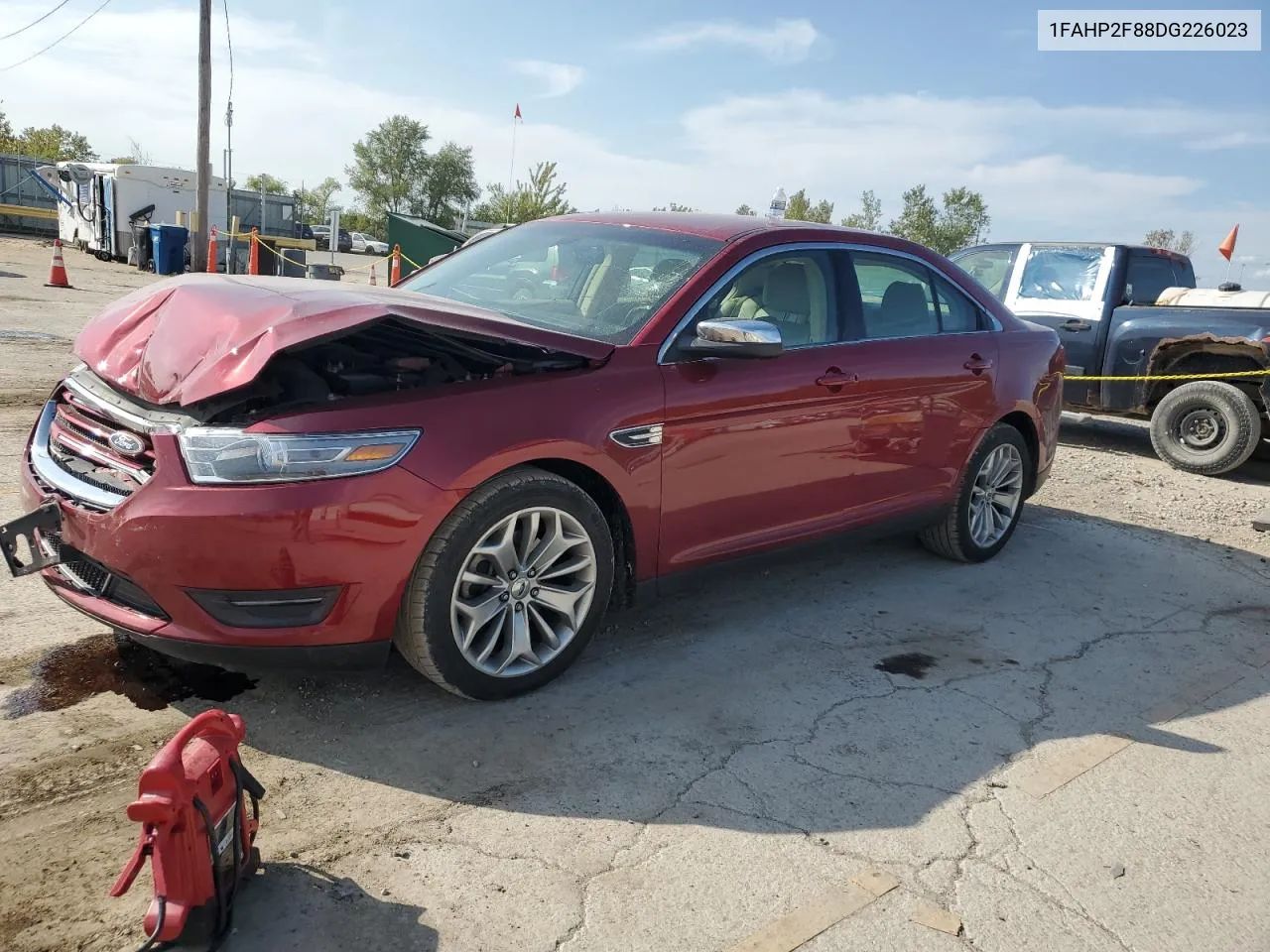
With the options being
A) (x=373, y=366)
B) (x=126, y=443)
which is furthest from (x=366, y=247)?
(x=126, y=443)

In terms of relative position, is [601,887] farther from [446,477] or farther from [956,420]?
[956,420]

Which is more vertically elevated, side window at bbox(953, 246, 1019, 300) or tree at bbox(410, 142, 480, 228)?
tree at bbox(410, 142, 480, 228)

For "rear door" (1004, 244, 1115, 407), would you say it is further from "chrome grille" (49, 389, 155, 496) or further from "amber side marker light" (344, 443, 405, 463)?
"chrome grille" (49, 389, 155, 496)

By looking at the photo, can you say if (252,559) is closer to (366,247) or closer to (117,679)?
(117,679)

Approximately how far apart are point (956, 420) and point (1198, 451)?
471 cm

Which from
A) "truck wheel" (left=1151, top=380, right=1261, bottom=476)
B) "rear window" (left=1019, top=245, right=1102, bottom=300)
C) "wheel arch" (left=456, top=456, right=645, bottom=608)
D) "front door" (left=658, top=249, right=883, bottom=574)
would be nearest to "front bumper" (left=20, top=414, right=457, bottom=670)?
"wheel arch" (left=456, top=456, right=645, bottom=608)

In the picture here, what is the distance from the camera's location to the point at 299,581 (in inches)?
113

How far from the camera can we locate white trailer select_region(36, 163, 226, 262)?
25.5 metres

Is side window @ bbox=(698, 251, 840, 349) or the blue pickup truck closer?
side window @ bbox=(698, 251, 840, 349)

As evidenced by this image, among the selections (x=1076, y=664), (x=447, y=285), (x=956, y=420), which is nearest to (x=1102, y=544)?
(x=956, y=420)

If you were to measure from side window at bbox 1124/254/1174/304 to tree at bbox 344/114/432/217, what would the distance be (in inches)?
3088

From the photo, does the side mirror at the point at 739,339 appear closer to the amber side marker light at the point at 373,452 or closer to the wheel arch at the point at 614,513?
the wheel arch at the point at 614,513

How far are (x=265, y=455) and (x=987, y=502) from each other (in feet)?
13.3

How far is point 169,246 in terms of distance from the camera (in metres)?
22.3
